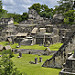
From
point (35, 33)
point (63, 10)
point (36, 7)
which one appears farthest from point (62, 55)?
point (36, 7)

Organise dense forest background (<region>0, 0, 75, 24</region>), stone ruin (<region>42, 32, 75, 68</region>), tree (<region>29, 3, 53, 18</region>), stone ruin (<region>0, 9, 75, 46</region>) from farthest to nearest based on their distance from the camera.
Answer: tree (<region>29, 3, 53, 18</region>), dense forest background (<region>0, 0, 75, 24</region>), stone ruin (<region>0, 9, 75, 46</region>), stone ruin (<region>42, 32, 75, 68</region>)

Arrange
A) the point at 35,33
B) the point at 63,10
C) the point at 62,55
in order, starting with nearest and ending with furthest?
the point at 62,55, the point at 35,33, the point at 63,10

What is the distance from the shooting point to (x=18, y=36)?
173 ft

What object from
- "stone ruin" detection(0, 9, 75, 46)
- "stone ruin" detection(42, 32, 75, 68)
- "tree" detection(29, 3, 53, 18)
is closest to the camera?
"stone ruin" detection(42, 32, 75, 68)

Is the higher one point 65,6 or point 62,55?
point 65,6

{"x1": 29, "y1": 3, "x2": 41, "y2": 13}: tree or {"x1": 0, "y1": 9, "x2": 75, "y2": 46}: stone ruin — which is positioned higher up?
{"x1": 29, "y1": 3, "x2": 41, "y2": 13}: tree

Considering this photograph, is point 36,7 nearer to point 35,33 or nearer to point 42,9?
point 42,9

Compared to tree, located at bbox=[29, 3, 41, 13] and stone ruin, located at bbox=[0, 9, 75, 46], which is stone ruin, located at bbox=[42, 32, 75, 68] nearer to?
stone ruin, located at bbox=[0, 9, 75, 46]

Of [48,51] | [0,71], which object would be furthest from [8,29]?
[0,71]

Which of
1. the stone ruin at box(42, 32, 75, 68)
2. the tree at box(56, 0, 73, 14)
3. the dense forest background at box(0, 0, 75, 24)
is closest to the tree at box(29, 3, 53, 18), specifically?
the dense forest background at box(0, 0, 75, 24)

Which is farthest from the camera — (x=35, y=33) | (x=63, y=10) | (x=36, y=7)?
(x=36, y=7)


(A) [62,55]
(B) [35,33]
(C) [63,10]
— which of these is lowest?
(A) [62,55]

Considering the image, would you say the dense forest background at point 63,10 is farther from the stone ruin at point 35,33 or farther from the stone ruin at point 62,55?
the stone ruin at point 62,55

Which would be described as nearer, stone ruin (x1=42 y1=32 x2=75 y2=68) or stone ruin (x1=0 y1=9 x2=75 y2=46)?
stone ruin (x1=42 y1=32 x2=75 y2=68)
